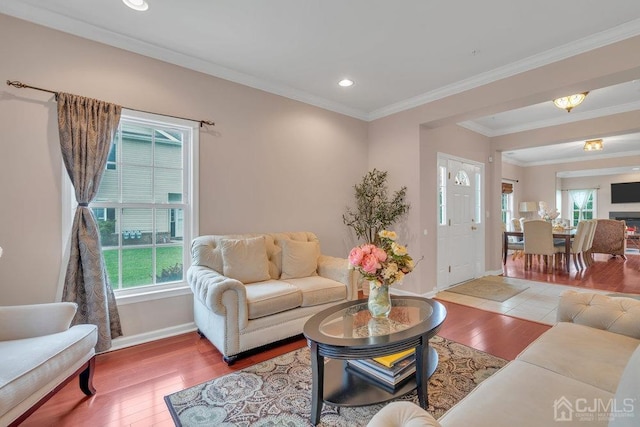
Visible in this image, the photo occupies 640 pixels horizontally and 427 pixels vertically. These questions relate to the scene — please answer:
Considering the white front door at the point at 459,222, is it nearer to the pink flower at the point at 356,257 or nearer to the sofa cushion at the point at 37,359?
the pink flower at the point at 356,257

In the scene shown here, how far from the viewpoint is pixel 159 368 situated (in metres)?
2.37

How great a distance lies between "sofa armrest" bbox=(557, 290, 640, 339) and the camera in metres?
1.75

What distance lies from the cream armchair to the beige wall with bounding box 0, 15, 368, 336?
2.25ft

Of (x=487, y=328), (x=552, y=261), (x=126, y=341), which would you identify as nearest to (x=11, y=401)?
(x=126, y=341)

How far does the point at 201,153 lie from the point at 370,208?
99.1 inches

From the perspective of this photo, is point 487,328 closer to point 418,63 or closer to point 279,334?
point 279,334

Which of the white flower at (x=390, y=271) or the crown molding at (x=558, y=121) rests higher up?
the crown molding at (x=558, y=121)

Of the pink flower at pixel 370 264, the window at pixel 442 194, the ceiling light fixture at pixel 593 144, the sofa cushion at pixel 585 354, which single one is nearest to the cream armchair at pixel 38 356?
the pink flower at pixel 370 264

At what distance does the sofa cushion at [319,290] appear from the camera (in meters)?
2.83

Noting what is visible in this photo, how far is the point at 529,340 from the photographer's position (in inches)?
112

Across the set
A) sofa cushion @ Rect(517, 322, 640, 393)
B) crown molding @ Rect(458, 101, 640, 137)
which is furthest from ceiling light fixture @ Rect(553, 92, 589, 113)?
sofa cushion @ Rect(517, 322, 640, 393)

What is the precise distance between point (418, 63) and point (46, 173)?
363 centimetres

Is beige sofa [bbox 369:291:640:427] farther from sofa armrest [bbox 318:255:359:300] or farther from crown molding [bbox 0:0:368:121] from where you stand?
crown molding [bbox 0:0:368:121]

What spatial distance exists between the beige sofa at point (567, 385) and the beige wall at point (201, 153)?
2782mm
